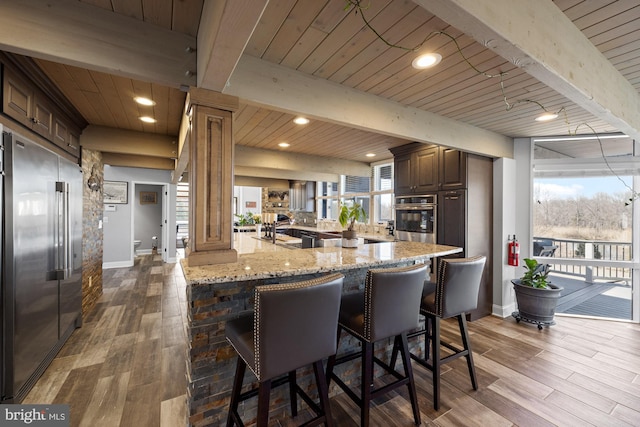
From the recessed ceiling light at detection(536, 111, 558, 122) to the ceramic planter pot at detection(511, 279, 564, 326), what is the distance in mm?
1965

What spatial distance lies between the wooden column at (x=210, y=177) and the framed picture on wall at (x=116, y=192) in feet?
19.5

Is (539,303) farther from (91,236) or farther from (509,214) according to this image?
(91,236)

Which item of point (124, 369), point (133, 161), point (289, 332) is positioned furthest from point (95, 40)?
point (133, 161)

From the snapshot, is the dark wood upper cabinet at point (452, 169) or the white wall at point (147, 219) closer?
the dark wood upper cabinet at point (452, 169)

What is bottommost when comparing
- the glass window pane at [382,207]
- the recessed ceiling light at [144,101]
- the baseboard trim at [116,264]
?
the baseboard trim at [116,264]

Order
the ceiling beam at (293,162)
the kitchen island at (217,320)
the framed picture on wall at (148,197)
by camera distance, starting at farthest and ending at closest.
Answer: the framed picture on wall at (148,197) < the ceiling beam at (293,162) < the kitchen island at (217,320)

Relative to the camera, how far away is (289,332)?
127cm

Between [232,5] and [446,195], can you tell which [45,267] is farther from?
[446,195]

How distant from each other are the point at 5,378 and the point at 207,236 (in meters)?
1.60

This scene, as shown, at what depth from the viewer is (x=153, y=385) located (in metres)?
2.13

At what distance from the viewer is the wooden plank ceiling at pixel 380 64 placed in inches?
56.1

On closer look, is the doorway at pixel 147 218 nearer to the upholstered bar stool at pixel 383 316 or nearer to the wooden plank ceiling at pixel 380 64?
the wooden plank ceiling at pixel 380 64

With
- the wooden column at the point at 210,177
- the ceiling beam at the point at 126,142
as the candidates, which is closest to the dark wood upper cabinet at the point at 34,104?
the ceiling beam at the point at 126,142

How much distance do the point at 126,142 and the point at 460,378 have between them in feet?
15.2
